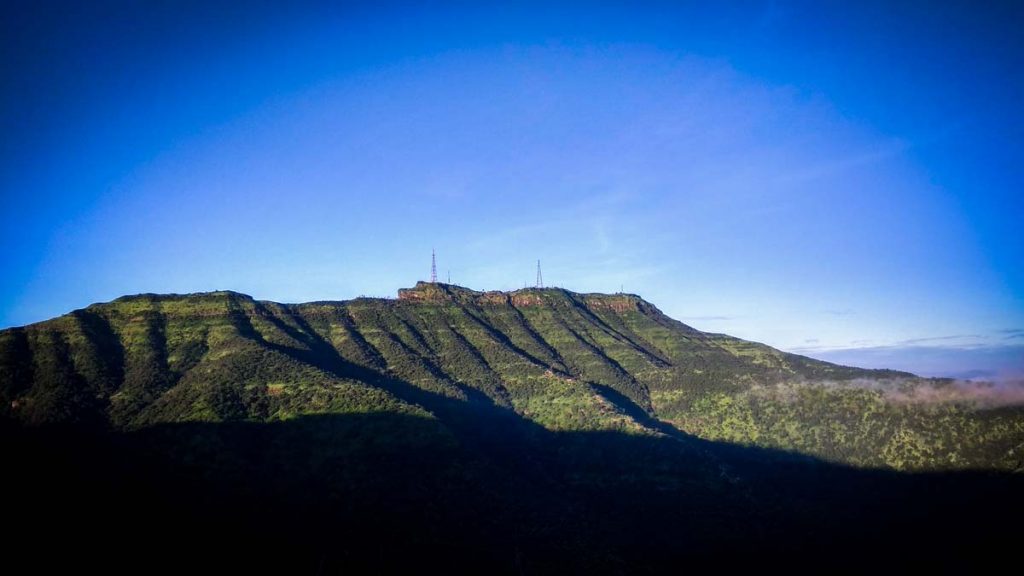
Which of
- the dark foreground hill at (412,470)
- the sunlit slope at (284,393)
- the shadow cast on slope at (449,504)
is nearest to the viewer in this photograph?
the shadow cast on slope at (449,504)

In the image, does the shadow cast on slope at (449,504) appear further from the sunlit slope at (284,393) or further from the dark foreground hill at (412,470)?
the sunlit slope at (284,393)

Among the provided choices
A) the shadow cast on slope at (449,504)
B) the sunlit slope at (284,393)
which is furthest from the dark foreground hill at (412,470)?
the sunlit slope at (284,393)

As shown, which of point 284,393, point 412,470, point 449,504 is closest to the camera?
point 449,504

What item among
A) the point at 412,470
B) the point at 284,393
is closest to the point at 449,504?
the point at 412,470

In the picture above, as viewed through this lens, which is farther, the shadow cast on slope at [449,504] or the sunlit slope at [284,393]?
the sunlit slope at [284,393]

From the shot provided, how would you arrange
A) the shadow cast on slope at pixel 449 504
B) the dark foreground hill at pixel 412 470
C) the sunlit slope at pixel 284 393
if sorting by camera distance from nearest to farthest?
the shadow cast on slope at pixel 449 504, the dark foreground hill at pixel 412 470, the sunlit slope at pixel 284 393

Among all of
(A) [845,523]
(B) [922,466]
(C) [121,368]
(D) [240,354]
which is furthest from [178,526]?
(B) [922,466]

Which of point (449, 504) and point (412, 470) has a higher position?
point (412, 470)

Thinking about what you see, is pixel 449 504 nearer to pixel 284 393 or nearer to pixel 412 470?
pixel 412 470
